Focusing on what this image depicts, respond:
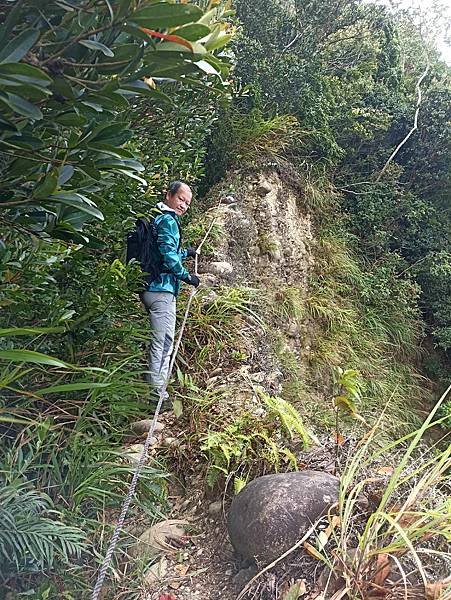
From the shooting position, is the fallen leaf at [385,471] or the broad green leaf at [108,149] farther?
the fallen leaf at [385,471]

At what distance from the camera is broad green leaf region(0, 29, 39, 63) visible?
4.55 ft

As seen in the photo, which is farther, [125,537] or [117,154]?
[125,537]

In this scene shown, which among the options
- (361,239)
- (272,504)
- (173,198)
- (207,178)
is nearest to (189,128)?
(173,198)

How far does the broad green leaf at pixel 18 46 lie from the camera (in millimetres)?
1386

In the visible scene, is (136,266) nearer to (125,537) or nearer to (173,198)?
(173,198)

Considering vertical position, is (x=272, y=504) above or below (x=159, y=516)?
above

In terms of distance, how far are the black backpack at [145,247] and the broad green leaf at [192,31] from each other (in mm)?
2212

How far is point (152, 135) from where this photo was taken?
423cm

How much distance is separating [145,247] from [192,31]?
226 cm

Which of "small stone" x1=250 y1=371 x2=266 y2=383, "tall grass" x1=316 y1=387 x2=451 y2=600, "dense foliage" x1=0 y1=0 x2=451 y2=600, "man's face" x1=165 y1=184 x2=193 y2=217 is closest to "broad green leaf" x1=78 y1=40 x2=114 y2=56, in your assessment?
"dense foliage" x1=0 y1=0 x2=451 y2=600

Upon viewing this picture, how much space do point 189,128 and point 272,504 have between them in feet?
11.0

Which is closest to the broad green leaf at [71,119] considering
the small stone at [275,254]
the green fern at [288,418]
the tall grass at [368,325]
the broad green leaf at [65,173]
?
the broad green leaf at [65,173]

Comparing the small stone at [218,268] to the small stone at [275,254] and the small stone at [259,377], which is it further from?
the small stone at [259,377]

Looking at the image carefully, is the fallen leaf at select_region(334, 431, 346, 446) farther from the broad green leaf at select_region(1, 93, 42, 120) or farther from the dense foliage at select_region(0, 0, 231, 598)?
the broad green leaf at select_region(1, 93, 42, 120)
